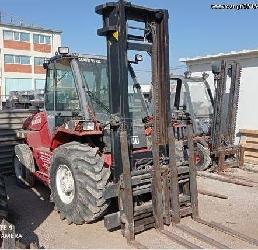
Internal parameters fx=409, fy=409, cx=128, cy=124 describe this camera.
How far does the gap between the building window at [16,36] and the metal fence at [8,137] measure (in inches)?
1473

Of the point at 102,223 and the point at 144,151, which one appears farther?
the point at 144,151

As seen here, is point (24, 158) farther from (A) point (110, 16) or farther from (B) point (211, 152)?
(B) point (211, 152)

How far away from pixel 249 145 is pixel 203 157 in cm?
259

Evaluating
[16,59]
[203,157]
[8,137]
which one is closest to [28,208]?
[8,137]

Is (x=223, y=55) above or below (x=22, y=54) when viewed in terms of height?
below

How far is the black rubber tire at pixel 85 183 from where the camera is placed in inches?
231

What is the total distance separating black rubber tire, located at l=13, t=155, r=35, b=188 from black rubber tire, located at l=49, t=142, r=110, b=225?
247 centimetres

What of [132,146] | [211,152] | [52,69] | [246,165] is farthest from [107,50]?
[246,165]

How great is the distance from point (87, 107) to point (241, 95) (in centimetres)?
813

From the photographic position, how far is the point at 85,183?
595 centimetres

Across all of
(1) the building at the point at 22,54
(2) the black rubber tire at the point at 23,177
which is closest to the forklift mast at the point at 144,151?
(2) the black rubber tire at the point at 23,177

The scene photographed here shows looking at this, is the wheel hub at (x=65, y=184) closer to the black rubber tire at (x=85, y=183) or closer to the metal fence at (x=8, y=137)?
the black rubber tire at (x=85, y=183)

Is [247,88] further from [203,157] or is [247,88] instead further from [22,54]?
[22,54]

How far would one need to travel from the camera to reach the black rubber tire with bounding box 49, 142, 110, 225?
5.86 metres
